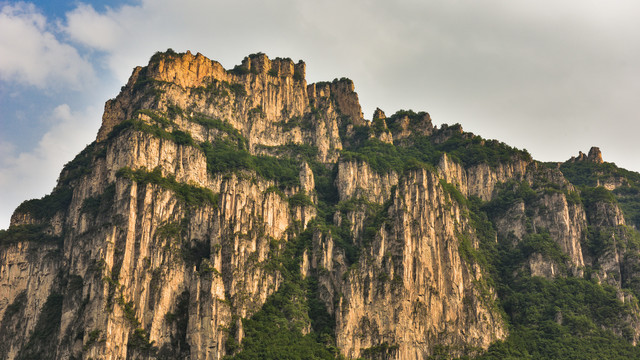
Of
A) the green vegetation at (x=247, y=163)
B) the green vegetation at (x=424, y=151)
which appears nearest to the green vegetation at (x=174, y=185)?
the green vegetation at (x=247, y=163)

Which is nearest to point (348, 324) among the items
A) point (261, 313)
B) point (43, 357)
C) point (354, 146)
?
point (261, 313)

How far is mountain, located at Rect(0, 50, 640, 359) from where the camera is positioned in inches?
4154

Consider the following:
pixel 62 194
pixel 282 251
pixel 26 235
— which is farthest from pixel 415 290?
pixel 26 235

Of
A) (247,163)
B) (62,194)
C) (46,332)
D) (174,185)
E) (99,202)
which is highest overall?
(247,163)

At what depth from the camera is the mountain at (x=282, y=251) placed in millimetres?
105500

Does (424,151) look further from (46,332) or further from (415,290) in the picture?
(46,332)

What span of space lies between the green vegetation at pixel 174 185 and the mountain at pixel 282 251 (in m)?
0.36

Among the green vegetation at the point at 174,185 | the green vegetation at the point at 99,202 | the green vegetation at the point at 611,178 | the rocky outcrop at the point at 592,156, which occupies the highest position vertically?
the rocky outcrop at the point at 592,156

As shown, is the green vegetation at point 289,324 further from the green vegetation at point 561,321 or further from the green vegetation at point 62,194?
the green vegetation at point 62,194

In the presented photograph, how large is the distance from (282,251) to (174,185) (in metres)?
20.5

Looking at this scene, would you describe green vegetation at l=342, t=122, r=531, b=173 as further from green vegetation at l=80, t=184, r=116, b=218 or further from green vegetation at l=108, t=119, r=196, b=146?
green vegetation at l=80, t=184, r=116, b=218

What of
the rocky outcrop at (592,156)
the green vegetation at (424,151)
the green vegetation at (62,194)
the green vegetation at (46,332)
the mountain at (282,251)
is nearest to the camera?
the mountain at (282,251)

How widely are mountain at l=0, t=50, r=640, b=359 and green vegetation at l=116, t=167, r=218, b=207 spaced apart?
359 mm

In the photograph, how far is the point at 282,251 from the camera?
122 meters
